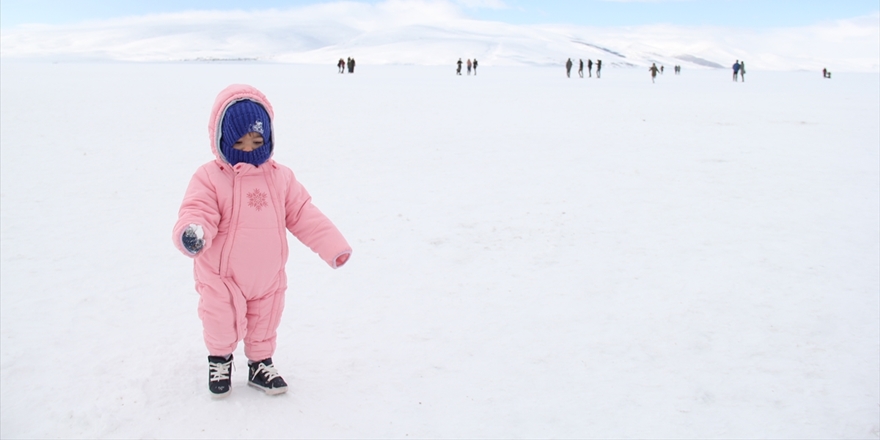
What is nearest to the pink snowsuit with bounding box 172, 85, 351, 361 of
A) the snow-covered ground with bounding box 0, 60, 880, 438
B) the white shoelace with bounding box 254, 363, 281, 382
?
the white shoelace with bounding box 254, 363, 281, 382

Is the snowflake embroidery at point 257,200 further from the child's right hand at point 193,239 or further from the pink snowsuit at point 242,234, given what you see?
the child's right hand at point 193,239

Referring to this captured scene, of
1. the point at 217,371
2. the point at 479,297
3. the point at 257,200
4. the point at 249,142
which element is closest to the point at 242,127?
the point at 249,142

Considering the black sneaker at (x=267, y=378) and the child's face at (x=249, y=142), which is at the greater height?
the child's face at (x=249, y=142)

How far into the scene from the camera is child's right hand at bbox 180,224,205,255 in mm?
2453

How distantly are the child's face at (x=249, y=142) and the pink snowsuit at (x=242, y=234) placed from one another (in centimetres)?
7

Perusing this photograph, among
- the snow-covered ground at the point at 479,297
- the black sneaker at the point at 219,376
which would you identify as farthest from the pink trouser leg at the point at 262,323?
the snow-covered ground at the point at 479,297

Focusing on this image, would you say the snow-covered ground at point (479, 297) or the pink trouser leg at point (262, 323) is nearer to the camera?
the pink trouser leg at point (262, 323)

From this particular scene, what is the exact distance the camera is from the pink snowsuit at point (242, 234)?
264 centimetres

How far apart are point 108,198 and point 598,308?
5.18 meters

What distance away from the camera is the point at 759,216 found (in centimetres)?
638

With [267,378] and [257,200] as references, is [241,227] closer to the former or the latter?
[257,200]

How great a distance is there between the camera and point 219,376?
290 centimetres

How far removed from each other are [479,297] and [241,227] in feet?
6.85

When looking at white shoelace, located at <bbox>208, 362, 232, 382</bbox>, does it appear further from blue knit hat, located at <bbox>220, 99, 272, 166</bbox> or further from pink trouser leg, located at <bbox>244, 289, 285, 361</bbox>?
blue knit hat, located at <bbox>220, 99, 272, 166</bbox>
